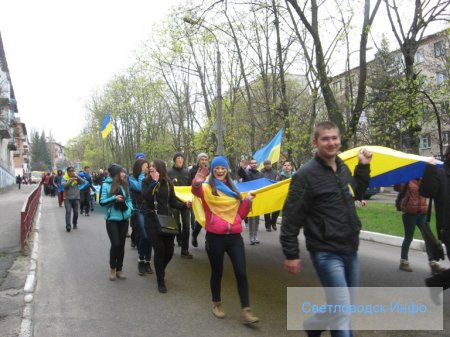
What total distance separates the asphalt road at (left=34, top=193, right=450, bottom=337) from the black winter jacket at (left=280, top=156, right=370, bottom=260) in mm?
1605

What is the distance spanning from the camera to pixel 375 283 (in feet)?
20.4

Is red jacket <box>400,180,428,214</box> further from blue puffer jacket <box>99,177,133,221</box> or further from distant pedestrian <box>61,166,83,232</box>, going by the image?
distant pedestrian <box>61,166,83,232</box>

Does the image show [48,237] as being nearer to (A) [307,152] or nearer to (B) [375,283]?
(B) [375,283]

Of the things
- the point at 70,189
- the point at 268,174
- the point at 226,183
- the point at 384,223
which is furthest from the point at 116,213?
the point at 384,223

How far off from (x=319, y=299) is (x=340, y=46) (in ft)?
48.5

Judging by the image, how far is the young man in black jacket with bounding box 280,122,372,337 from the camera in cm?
322

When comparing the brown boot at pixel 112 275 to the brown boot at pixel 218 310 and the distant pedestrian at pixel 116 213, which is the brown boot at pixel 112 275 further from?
the brown boot at pixel 218 310

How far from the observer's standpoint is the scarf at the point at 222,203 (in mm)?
Result: 4828

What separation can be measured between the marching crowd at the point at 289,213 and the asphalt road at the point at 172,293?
27 cm

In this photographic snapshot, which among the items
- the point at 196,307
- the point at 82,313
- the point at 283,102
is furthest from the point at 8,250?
the point at 283,102

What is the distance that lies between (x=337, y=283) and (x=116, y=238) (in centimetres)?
440

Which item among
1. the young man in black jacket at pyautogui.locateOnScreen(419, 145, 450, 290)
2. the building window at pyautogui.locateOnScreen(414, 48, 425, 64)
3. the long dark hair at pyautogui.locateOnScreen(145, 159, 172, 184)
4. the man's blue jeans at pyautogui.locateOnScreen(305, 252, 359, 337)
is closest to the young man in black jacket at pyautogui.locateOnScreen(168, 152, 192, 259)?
the long dark hair at pyautogui.locateOnScreen(145, 159, 172, 184)

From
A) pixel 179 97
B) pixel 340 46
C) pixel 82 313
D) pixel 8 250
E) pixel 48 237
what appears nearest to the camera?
pixel 82 313

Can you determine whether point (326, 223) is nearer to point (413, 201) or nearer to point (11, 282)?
point (413, 201)
